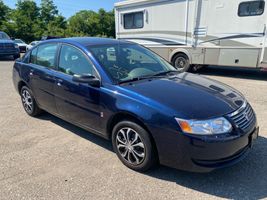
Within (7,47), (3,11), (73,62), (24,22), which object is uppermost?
(3,11)

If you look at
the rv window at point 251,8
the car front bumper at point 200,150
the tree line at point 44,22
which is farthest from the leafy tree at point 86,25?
the car front bumper at point 200,150

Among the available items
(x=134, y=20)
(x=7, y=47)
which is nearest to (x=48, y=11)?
(x=7, y=47)

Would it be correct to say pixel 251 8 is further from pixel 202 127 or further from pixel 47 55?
pixel 202 127

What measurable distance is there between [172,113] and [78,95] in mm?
1556

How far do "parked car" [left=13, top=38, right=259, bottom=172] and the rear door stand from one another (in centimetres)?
2

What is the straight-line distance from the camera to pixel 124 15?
11781mm

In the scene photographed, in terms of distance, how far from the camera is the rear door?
14.1 feet

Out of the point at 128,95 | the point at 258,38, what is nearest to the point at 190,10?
the point at 258,38

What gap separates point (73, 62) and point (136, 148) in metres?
1.73

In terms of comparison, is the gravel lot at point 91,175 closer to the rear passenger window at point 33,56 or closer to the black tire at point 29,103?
the black tire at point 29,103

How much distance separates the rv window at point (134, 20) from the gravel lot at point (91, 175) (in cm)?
799

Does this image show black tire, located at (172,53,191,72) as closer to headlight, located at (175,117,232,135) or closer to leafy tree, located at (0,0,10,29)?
headlight, located at (175,117,232,135)

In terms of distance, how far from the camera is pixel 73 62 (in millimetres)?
3975

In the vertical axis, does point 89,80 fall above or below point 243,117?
above
